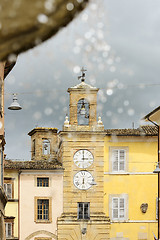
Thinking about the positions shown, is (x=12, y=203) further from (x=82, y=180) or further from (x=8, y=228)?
(x=82, y=180)

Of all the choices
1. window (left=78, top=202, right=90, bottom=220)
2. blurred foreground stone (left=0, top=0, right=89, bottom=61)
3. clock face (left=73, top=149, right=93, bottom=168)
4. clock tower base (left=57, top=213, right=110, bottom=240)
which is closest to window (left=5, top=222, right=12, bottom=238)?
clock tower base (left=57, top=213, right=110, bottom=240)

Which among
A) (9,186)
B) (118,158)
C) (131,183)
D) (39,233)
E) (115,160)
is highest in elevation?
(118,158)

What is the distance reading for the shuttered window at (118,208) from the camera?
26922 mm

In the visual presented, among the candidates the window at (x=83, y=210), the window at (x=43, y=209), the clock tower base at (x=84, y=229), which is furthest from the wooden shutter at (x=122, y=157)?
the window at (x=43, y=209)

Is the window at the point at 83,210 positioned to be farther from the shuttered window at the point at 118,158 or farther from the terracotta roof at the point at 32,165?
the shuttered window at the point at 118,158

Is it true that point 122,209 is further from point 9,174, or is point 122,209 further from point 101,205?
point 9,174

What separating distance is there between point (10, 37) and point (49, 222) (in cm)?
2604

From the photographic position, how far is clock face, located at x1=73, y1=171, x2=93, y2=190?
2731 cm

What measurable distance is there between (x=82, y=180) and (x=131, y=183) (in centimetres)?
253

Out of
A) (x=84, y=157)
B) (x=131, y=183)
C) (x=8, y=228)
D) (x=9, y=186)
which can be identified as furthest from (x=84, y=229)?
(x=9, y=186)

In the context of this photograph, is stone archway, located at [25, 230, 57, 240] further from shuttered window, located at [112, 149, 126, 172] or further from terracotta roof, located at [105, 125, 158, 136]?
terracotta roof, located at [105, 125, 158, 136]

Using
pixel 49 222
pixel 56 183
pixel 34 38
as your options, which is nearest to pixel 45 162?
pixel 56 183

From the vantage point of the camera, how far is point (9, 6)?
1.20 meters

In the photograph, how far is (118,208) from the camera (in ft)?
88.3
